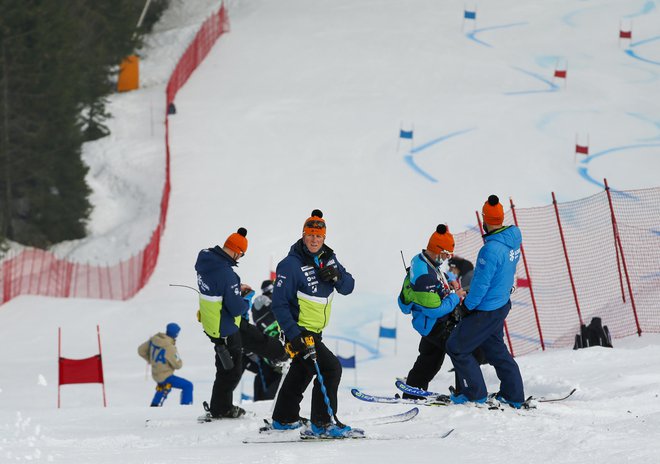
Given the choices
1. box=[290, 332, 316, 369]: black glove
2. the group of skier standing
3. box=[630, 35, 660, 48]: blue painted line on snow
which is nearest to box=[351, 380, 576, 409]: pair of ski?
the group of skier standing

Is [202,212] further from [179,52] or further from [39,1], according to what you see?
[179,52]

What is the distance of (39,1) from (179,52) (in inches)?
406

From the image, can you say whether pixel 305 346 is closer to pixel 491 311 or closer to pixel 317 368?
pixel 317 368

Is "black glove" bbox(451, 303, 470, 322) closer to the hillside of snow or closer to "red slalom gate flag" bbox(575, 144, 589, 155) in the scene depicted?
the hillside of snow

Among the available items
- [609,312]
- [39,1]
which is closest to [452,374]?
[609,312]

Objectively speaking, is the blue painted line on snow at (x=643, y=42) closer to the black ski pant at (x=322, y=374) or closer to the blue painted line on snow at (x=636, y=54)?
the blue painted line on snow at (x=636, y=54)

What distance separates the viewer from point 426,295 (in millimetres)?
8609

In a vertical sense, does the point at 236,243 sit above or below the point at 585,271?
above

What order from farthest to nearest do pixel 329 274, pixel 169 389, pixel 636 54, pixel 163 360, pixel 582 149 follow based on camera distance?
pixel 636 54
pixel 582 149
pixel 169 389
pixel 163 360
pixel 329 274

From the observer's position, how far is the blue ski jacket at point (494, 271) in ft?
26.3

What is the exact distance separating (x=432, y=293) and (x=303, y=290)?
1.40 meters

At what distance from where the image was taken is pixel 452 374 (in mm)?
11586

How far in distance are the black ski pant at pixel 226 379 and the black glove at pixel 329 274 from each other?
161cm

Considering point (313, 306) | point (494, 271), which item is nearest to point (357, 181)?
point (494, 271)
